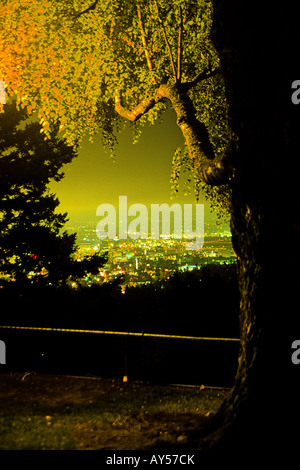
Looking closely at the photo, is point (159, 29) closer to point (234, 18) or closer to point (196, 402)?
point (234, 18)

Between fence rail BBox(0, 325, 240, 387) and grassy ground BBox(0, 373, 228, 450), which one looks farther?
fence rail BBox(0, 325, 240, 387)

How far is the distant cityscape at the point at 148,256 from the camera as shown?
76.0ft

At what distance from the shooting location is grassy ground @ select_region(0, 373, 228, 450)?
5355 millimetres

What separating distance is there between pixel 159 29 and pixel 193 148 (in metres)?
4.57

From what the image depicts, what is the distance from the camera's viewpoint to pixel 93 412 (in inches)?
268

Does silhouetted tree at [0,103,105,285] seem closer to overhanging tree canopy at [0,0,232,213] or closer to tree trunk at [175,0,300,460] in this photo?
overhanging tree canopy at [0,0,232,213]

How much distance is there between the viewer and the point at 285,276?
4359 mm

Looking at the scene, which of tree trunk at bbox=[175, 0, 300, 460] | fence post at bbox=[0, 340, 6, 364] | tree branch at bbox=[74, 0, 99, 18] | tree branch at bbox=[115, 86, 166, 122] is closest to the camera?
tree trunk at bbox=[175, 0, 300, 460]

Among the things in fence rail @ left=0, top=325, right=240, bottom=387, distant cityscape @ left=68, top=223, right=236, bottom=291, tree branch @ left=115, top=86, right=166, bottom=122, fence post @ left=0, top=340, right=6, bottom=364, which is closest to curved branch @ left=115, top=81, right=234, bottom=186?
tree branch @ left=115, top=86, right=166, bottom=122

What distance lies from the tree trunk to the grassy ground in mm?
1156

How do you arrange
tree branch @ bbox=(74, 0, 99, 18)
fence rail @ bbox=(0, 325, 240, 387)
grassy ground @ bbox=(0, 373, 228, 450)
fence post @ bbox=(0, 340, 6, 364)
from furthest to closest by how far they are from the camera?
fence post @ bbox=(0, 340, 6, 364), fence rail @ bbox=(0, 325, 240, 387), tree branch @ bbox=(74, 0, 99, 18), grassy ground @ bbox=(0, 373, 228, 450)

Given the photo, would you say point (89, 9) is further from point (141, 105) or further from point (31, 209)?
point (31, 209)

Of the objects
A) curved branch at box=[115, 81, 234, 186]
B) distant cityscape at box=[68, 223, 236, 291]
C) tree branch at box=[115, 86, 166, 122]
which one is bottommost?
distant cityscape at box=[68, 223, 236, 291]
